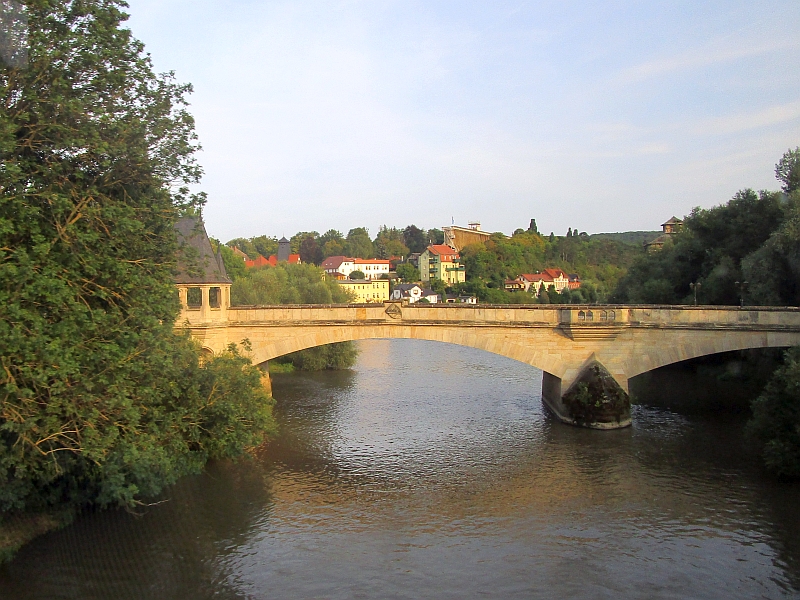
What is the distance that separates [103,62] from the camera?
1429cm

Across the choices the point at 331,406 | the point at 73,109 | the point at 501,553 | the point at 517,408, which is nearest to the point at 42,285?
the point at 73,109

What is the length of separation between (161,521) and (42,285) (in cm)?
770

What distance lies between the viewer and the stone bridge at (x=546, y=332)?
26.0 meters

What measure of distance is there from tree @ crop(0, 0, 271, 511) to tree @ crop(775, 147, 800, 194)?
27405 mm

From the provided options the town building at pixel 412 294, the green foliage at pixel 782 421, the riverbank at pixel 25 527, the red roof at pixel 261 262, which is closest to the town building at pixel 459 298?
the town building at pixel 412 294

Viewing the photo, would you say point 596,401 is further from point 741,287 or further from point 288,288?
point 288,288

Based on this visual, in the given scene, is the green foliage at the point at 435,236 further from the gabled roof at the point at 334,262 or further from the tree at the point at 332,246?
the gabled roof at the point at 334,262

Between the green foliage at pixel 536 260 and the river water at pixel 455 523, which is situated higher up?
the green foliage at pixel 536 260

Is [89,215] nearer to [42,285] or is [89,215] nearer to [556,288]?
[42,285]

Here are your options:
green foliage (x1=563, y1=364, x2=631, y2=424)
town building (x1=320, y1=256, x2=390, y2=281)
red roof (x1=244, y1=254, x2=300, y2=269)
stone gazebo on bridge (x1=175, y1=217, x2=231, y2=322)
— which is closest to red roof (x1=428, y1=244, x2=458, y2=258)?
town building (x1=320, y1=256, x2=390, y2=281)

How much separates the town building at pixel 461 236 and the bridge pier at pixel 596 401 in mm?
106298

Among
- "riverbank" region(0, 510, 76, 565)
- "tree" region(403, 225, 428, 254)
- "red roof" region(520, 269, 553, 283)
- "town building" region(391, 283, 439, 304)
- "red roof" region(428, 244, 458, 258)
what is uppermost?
"tree" region(403, 225, 428, 254)

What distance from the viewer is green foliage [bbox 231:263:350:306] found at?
42.7 meters

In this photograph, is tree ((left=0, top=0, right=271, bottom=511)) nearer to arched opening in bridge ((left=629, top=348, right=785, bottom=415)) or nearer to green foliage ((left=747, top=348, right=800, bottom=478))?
green foliage ((left=747, top=348, right=800, bottom=478))
